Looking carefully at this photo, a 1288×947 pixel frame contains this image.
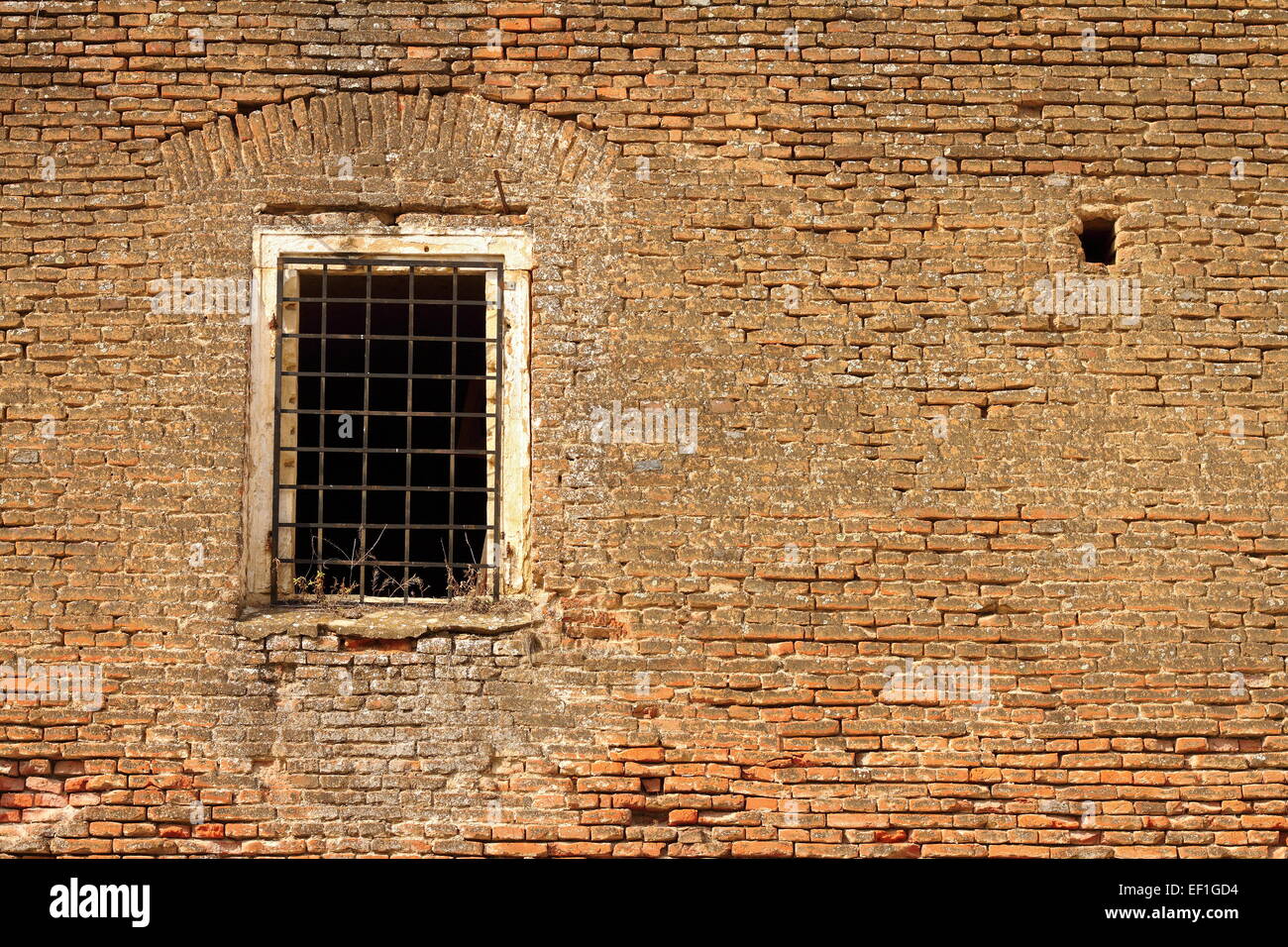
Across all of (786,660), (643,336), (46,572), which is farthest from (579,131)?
(46,572)

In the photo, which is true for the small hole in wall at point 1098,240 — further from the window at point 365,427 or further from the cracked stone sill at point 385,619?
the cracked stone sill at point 385,619

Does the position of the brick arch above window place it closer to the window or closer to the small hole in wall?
the window

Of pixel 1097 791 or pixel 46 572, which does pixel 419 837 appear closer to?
pixel 46 572

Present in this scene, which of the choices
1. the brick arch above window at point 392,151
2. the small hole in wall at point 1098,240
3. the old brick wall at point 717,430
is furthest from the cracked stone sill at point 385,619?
the small hole in wall at point 1098,240

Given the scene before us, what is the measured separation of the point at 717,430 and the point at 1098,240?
213cm

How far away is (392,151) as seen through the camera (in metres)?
5.39

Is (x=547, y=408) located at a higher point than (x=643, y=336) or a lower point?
lower

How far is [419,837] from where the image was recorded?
5.02 m

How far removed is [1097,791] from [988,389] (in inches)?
73.6

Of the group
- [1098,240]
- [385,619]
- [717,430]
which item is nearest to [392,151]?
[717,430]

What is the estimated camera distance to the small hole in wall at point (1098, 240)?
5.49 meters

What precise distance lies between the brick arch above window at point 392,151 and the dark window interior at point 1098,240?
2.34 m

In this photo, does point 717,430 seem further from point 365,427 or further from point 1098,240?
point 1098,240

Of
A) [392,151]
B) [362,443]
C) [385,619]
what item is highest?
[392,151]
